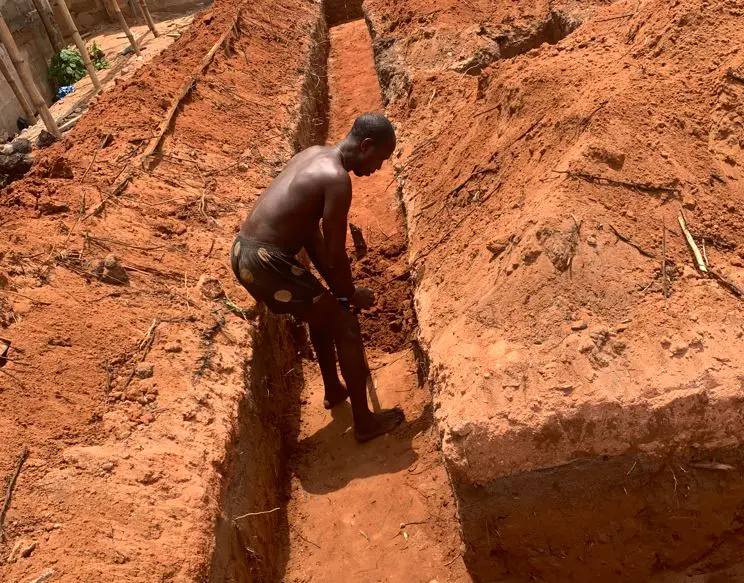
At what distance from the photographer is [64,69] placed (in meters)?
12.9

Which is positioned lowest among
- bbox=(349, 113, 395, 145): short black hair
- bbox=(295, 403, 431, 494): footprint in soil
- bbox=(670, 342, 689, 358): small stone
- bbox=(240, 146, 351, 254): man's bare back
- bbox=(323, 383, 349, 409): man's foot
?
bbox=(295, 403, 431, 494): footprint in soil

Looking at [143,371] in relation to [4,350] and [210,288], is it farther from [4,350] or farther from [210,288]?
[210,288]

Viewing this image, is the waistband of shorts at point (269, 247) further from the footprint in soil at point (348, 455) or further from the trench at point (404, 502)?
the footprint in soil at point (348, 455)

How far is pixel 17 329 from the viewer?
3678 millimetres

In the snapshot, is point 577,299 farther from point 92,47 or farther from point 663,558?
point 92,47

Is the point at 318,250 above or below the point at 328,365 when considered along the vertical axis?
above

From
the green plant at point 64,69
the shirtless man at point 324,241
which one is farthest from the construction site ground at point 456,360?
the green plant at point 64,69

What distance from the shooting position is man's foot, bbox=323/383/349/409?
14.6 feet

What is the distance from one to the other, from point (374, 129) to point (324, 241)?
673mm

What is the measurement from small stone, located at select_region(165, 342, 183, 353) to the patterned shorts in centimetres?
52

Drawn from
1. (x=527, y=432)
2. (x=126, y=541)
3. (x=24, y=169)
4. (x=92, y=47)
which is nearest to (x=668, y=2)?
(x=527, y=432)

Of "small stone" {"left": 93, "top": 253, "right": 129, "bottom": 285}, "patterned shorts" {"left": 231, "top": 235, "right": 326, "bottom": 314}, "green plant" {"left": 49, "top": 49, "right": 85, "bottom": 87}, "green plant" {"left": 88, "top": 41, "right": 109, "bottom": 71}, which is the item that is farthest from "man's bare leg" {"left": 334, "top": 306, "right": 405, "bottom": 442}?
"green plant" {"left": 88, "top": 41, "right": 109, "bottom": 71}

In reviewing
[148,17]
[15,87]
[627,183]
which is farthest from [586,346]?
[148,17]

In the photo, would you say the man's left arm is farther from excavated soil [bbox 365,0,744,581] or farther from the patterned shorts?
excavated soil [bbox 365,0,744,581]
